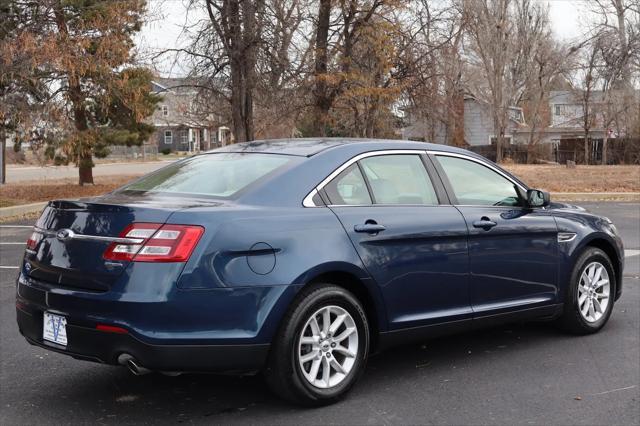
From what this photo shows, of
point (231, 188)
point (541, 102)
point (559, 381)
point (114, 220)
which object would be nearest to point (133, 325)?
point (114, 220)

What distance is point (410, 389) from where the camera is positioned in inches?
198

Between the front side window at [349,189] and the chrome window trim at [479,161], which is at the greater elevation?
the chrome window trim at [479,161]

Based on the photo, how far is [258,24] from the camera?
67.3ft

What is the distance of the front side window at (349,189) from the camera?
492 centimetres

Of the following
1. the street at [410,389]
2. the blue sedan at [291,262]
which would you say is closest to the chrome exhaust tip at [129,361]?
the blue sedan at [291,262]

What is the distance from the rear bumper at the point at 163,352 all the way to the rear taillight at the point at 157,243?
434 mm

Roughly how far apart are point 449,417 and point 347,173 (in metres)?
1.66

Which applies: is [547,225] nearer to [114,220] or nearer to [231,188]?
[231,188]

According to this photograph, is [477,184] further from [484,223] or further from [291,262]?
[291,262]

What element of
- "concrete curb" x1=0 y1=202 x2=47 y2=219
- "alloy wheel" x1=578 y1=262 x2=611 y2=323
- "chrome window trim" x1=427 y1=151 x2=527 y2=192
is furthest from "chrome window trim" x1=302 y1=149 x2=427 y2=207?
"concrete curb" x1=0 y1=202 x2=47 y2=219

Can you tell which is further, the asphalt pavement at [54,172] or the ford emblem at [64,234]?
the asphalt pavement at [54,172]

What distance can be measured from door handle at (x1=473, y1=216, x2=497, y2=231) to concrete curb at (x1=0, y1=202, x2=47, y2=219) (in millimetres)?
14462

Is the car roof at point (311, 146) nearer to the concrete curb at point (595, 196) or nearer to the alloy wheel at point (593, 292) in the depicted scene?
the alloy wheel at point (593, 292)

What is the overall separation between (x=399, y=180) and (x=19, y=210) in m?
14.8
